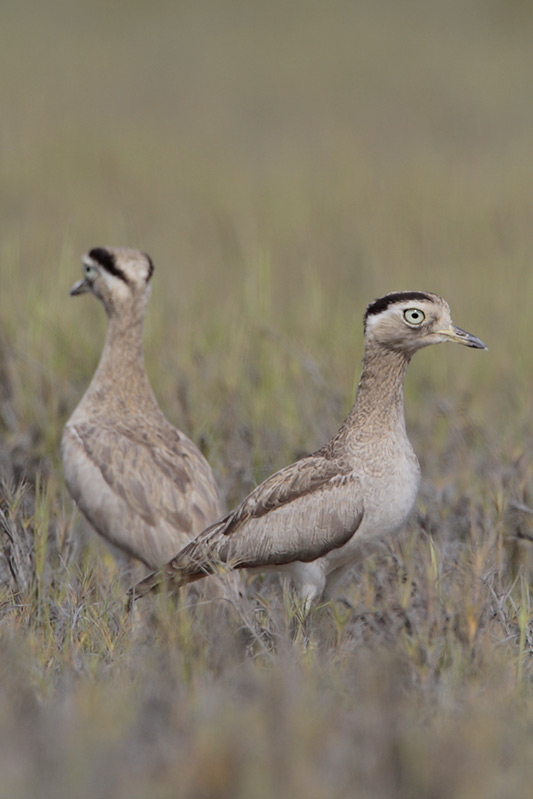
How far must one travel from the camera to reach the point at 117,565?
4332 millimetres

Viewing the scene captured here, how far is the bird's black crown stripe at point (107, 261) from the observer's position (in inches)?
191

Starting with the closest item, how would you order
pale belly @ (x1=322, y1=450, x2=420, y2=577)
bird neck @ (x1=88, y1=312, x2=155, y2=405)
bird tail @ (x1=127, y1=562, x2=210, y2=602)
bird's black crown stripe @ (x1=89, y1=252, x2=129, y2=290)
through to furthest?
1. pale belly @ (x1=322, y1=450, x2=420, y2=577)
2. bird tail @ (x1=127, y1=562, x2=210, y2=602)
3. bird neck @ (x1=88, y1=312, x2=155, y2=405)
4. bird's black crown stripe @ (x1=89, y1=252, x2=129, y2=290)

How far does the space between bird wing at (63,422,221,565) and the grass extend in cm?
18

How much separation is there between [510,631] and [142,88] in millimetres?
12300

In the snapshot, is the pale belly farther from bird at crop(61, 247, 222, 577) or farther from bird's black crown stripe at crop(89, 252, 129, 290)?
bird's black crown stripe at crop(89, 252, 129, 290)

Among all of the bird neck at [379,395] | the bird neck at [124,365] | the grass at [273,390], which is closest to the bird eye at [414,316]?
the bird neck at [379,395]

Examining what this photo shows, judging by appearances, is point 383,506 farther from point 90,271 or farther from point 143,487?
point 90,271

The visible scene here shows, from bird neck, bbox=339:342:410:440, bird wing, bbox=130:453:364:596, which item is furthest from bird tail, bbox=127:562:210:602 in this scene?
bird neck, bbox=339:342:410:440

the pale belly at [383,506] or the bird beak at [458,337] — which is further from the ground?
the bird beak at [458,337]

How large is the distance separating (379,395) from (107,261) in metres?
1.73

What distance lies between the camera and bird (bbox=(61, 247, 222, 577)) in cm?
415

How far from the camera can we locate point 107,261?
4.88 m

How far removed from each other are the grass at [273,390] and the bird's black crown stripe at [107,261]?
27.2 inches

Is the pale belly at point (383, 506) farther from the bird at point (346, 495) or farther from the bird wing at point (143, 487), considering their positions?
the bird wing at point (143, 487)
